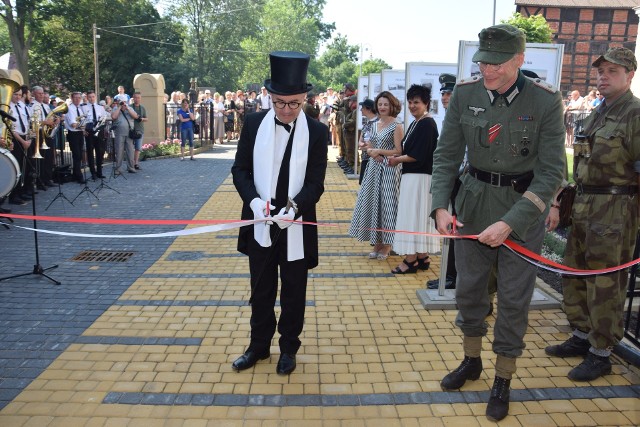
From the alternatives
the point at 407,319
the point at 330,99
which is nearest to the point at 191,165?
the point at 330,99

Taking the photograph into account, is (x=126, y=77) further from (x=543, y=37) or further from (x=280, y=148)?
(x=280, y=148)

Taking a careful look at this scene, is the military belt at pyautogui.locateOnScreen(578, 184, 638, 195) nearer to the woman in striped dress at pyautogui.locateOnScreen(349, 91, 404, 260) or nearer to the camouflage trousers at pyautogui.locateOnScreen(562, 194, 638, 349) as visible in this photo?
the camouflage trousers at pyautogui.locateOnScreen(562, 194, 638, 349)

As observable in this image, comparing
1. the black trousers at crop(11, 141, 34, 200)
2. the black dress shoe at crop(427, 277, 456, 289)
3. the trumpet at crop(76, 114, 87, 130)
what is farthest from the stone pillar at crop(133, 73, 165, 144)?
the black dress shoe at crop(427, 277, 456, 289)

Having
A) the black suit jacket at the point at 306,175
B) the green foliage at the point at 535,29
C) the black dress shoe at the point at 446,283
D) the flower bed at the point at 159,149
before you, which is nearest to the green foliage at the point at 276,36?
the green foliage at the point at 535,29

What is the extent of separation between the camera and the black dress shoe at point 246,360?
3889 millimetres

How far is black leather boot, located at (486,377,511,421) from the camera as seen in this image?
10.9ft

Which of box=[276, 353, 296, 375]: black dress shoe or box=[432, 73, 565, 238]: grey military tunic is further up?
box=[432, 73, 565, 238]: grey military tunic

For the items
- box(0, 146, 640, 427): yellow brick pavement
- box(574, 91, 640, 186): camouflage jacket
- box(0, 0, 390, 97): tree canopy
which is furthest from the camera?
box(0, 0, 390, 97): tree canopy

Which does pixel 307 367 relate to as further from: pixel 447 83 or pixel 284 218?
pixel 447 83

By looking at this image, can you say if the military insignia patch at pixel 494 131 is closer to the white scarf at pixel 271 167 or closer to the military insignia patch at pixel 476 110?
the military insignia patch at pixel 476 110

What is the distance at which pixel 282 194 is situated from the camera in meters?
3.74

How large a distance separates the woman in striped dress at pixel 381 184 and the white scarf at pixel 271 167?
283 centimetres

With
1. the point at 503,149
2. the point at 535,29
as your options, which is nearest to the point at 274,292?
the point at 503,149

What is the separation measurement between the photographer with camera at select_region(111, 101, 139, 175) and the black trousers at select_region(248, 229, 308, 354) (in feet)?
35.3
